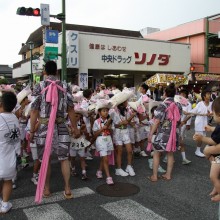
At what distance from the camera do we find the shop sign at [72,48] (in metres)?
17.8

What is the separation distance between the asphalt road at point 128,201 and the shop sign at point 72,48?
13.0 m

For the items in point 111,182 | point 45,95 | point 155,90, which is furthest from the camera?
point 155,90

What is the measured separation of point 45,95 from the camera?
14.0 ft

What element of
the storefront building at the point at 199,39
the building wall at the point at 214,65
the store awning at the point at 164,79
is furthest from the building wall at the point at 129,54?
the building wall at the point at 214,65

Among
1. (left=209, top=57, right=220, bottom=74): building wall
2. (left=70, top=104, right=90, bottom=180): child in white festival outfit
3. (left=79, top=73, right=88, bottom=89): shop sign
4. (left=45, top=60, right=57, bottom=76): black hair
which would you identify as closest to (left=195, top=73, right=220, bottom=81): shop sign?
(left=209, top=57, right=220, bottom=74): building wall

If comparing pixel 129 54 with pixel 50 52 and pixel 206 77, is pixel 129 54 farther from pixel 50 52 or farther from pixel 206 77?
pixel 50 52

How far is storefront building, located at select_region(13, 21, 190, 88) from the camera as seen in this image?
18266 mm

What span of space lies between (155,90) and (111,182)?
42.2 feet

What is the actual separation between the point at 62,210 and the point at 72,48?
14904 mm

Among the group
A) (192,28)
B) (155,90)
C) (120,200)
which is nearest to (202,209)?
(120,200)

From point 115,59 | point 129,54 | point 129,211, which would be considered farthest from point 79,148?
point 129,54

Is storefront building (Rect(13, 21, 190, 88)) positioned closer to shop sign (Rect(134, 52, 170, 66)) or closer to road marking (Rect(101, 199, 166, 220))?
shop sign (Rect(134, 52, 170, 66))

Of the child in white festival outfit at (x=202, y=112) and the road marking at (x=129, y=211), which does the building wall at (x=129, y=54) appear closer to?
the child in white festival outfit at (x=202, y=112)

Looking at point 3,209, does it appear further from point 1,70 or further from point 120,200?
point 1,70
